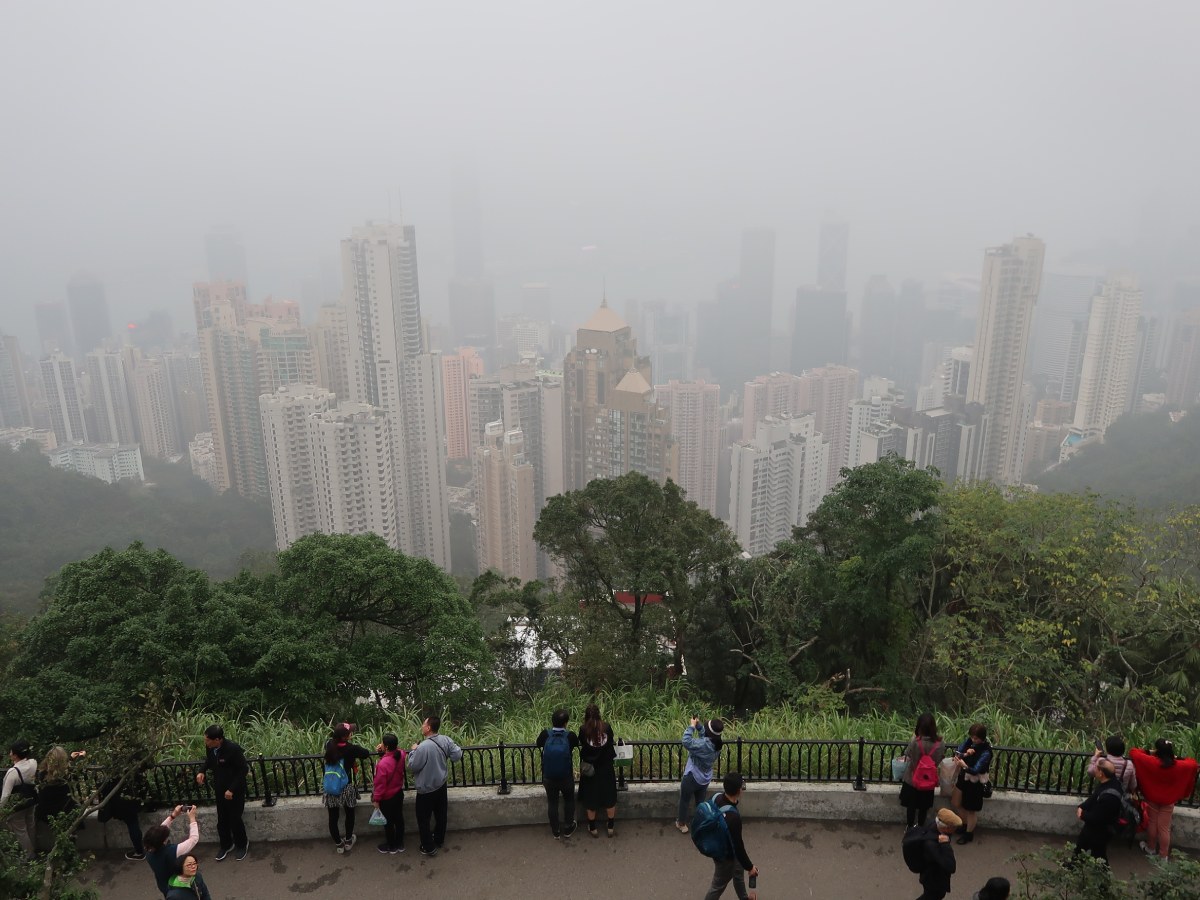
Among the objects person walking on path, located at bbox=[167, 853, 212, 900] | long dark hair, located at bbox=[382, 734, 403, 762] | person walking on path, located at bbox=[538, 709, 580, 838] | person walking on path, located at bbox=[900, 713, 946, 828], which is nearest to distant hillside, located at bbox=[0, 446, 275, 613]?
long dark hair, located at bbox=[382, 734, 403, 762]

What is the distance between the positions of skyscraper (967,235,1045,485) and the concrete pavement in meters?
79.0

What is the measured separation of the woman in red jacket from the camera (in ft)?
16.5

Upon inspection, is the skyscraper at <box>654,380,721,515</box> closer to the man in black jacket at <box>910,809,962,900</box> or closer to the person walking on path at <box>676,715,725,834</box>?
the person walking on path at <box>676,715,725,834</box>

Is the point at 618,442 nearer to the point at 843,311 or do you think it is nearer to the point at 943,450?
the point at 943,450

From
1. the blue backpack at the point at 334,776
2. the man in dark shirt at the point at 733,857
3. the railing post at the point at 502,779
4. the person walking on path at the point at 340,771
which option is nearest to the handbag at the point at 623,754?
the railing post at the point at 502,779

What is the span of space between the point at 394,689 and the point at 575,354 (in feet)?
193

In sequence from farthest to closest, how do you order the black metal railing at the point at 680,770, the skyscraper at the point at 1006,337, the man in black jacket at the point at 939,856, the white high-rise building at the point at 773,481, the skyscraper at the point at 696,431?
the skyscraper at the point at 1006,337, the skyscraper at the point at 696,431, the white high-rise building at the point at 773,481, the black metal railing at the point at 680,770, the man in black jacket at the point at 939,856

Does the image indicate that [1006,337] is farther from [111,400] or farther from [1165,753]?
[111,400]

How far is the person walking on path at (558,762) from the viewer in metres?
Answer: 5.53

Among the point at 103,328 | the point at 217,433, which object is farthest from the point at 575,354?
the point at 103,328

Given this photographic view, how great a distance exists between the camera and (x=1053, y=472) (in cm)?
6281

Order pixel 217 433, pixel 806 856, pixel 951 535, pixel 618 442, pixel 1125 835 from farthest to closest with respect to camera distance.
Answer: pixel 217 433 < pixel 618 442 < pixel 951 535 < pixel 806 856 < pixel 1125 835

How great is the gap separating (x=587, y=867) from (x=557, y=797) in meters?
0.50

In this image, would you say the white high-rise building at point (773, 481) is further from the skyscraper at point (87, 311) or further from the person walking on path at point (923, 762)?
the skyscraper at point (87, 311)
